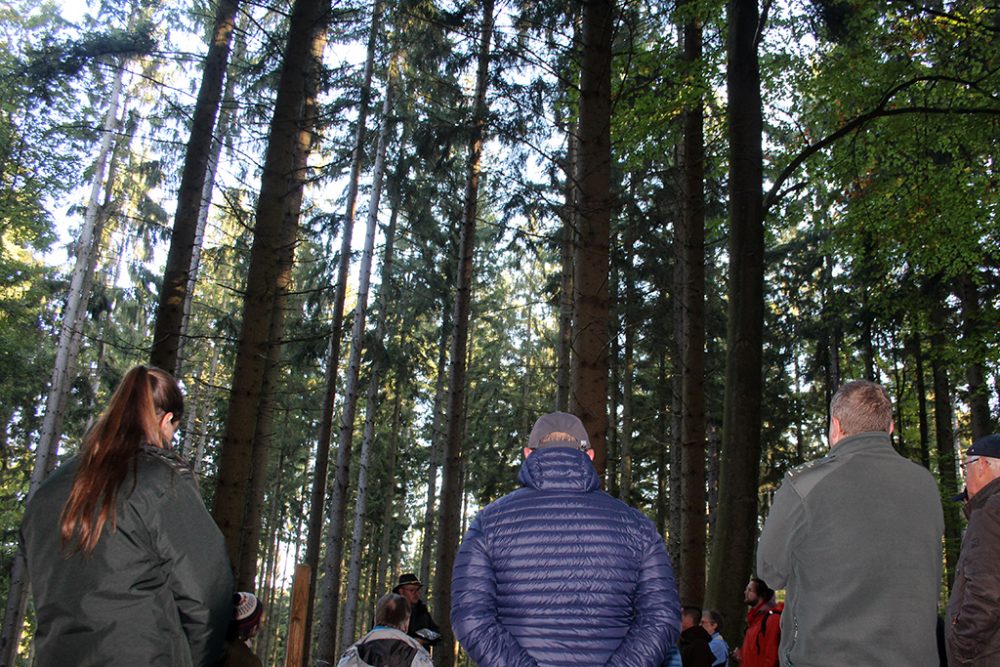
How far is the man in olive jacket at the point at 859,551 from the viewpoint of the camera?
10.2ft

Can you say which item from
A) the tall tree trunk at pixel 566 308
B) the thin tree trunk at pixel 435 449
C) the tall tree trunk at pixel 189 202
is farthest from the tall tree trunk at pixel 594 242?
the thin tree trunk at pixel 435 449

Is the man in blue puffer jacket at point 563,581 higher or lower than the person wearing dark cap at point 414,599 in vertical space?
higher

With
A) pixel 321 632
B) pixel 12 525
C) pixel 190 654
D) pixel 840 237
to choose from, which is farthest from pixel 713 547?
pixel 12 525

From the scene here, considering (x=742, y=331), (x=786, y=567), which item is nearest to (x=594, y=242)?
(x=742, y=331)

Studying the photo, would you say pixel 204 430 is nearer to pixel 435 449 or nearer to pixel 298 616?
pixel 435 449

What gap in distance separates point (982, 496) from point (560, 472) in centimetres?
235

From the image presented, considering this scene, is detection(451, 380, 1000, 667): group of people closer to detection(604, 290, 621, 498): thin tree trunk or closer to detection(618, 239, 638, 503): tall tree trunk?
detection(618, 239, 638, 503): tall tree trunk

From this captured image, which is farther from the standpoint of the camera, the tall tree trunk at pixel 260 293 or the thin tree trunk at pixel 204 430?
the thin tree trunk at pixel 204 430

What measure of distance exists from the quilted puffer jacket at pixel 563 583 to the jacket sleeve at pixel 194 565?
0.88 m

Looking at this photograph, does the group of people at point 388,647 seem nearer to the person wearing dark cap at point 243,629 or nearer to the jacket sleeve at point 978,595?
the person wearing dark cap at point 243,629

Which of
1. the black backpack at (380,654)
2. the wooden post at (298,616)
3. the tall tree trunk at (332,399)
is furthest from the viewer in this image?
the tall tree trunk at (332,399)

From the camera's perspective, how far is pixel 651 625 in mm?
2885

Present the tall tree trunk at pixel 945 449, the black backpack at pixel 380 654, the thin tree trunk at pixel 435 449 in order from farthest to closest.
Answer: the thin tree trunk at pixel 435 449 < the tall tree trunk at pixel 945 449 < the black backpack at pixel 380 654

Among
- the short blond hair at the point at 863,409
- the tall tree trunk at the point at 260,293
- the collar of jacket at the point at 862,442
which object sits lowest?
the collar of jacket at the point at 862,442
